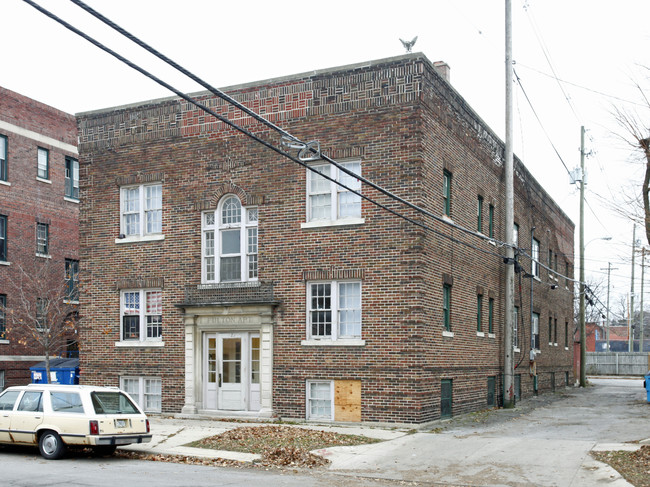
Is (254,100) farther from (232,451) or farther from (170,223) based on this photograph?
(232,451)

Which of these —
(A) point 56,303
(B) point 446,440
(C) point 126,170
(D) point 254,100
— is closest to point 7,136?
(A) point 56,303

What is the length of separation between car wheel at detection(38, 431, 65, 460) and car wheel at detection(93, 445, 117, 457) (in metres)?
1.06

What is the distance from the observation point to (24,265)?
32844mm

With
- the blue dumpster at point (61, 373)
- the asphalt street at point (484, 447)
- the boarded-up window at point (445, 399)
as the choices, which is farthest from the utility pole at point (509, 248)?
the blue dumpster at point (61, 373)

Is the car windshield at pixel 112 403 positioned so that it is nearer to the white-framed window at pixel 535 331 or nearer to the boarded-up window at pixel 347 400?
the boarded-up window at pixel 347 400

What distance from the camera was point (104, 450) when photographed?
1623 cm

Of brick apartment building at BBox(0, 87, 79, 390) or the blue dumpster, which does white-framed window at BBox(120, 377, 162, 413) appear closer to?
the blue dumpster

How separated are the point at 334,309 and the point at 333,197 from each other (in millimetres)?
2942

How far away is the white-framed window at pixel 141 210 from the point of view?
2347cm

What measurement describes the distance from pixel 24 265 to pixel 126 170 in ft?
38.0

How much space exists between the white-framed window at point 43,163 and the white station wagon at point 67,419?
66.1 ft

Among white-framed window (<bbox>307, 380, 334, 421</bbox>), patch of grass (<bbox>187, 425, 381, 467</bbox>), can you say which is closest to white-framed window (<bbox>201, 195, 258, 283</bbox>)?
white-framed window (<bbox>307, 380, 334, 421</bbox>)

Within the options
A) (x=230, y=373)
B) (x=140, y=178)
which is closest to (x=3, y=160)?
(x=140, y=178)

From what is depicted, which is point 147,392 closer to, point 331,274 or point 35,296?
point 331,274
